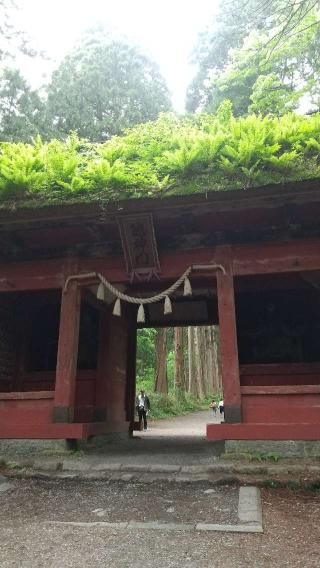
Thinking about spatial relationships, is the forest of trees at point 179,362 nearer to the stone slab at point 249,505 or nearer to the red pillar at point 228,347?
the red pillar at point 228,347

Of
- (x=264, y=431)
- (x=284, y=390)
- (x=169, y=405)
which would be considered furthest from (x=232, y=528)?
(x=169, y=405)

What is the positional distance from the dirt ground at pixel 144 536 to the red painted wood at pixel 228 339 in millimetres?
1603

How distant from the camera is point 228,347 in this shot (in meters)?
6.89

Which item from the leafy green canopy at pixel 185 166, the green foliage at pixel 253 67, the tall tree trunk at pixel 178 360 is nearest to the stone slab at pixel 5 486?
the leafy green canopy at pixel 185 166

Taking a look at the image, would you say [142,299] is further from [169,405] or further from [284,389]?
[169,405]

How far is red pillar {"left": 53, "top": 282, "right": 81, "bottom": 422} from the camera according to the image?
7047 millimetres

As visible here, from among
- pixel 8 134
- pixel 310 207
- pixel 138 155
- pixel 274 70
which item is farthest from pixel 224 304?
pixel 274 70

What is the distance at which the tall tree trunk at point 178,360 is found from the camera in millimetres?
27734

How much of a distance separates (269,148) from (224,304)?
8.20 feet

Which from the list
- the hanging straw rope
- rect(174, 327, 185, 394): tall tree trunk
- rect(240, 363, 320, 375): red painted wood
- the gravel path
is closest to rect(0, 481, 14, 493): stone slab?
the hanging straw rope

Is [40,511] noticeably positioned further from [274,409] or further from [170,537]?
[274,409]

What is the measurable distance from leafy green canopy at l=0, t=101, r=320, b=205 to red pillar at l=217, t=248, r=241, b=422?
1563mm

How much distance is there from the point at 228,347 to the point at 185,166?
9.55ft

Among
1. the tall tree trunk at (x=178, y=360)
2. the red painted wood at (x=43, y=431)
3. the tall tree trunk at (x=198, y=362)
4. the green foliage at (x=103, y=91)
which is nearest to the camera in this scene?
the red painted wood at (x=43, y=431)
